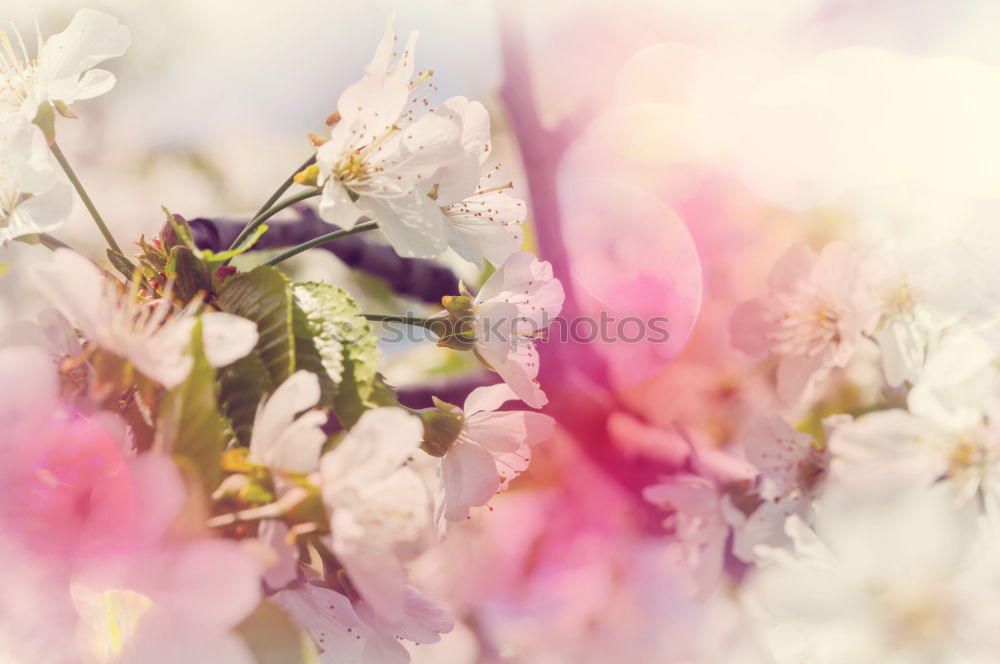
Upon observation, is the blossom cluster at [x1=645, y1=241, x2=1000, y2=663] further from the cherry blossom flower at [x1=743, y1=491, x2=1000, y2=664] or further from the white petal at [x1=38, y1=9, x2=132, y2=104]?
the white petal at [x1=38, y1=9, x2=132, y2=104]

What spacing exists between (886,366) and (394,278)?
488 mm

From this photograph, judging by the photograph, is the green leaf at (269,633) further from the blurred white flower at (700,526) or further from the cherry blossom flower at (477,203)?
the blurred white flower at (700,526)

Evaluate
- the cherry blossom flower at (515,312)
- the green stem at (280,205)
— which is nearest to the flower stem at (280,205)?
the green stem at (280,205)

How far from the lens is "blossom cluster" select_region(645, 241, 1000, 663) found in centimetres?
43

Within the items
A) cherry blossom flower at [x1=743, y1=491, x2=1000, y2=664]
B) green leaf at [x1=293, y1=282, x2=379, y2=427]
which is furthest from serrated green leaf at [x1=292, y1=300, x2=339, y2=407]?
cherry blossom flower at [x1=743, y1=491, x2=1000, y2=664]

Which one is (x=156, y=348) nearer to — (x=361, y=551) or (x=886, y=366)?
(x=361, y=551)

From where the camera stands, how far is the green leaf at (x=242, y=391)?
0.30 meters

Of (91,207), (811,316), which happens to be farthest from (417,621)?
(811,316)

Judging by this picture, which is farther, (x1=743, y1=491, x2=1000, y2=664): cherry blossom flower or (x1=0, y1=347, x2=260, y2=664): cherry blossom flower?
(x1=743, y1=491, x2=1000, y2=664): cherry blossom flower

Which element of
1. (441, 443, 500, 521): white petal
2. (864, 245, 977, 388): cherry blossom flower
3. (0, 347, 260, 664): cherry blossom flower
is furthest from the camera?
(864, 245, 977, 388): cherry blossom flower

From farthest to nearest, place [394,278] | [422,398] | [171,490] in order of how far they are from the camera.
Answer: [394,278] → [422,398] → [171,490]

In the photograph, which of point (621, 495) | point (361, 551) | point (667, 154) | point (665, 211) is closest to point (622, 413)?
point (621, 495)

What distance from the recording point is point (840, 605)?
1.50 feet

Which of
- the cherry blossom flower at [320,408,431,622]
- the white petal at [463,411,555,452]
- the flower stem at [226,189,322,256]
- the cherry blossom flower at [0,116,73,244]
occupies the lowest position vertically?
the white petal at [463,411,555,452]
